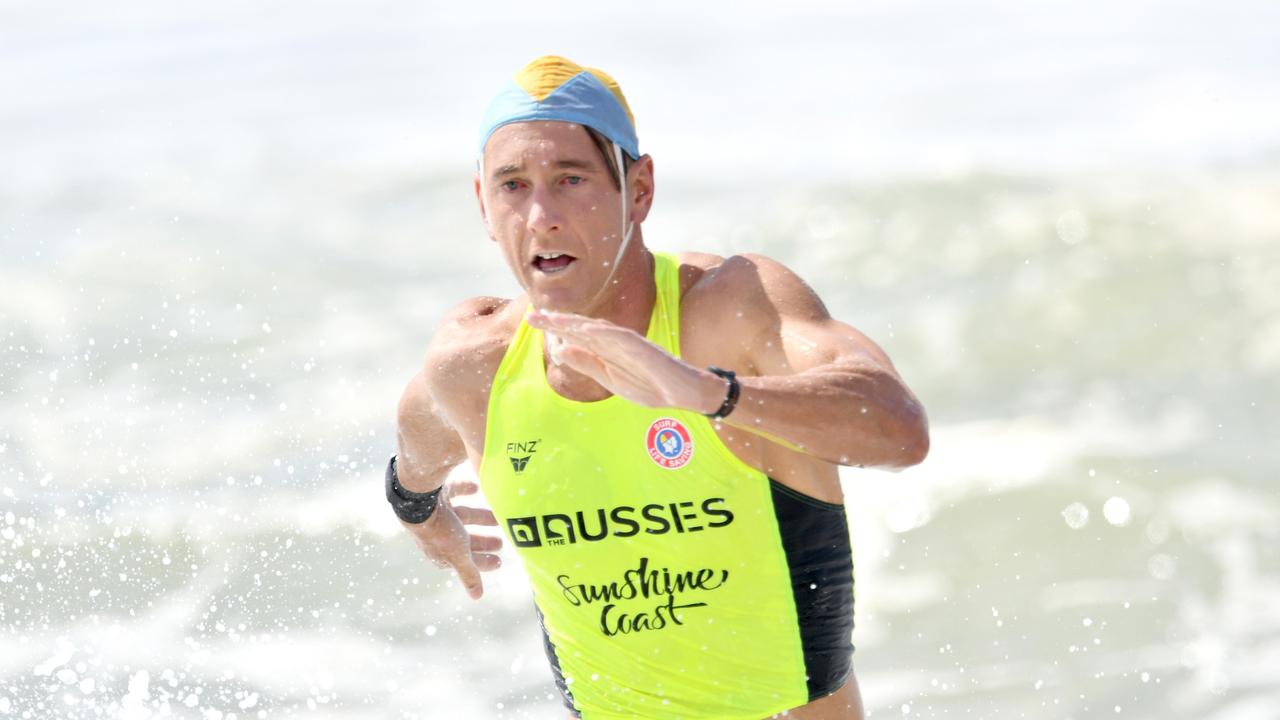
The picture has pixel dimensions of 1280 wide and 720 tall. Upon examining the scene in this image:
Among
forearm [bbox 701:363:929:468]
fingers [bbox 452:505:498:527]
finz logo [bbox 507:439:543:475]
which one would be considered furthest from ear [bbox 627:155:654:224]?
fingers [bbox 452:505:498:527]

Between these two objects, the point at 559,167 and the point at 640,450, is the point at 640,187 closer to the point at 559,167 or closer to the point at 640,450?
the point at 559,167

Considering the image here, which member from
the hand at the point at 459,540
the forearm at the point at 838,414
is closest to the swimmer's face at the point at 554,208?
the forearm at the point at 838,414

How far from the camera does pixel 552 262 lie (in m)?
3.78

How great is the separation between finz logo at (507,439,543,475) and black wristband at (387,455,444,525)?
83 centimetres

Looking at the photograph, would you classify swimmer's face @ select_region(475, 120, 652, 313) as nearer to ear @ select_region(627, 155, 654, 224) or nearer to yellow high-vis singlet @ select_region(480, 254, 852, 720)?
ear @ select_region(627, 155, 654, 224)

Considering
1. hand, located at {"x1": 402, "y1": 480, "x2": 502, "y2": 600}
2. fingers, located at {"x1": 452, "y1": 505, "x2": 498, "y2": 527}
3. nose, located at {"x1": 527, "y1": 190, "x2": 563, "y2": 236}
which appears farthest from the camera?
fingers, located at {"x1": 452, "y1": 505, "x2": 498, "y2": 527}

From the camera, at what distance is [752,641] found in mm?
4008

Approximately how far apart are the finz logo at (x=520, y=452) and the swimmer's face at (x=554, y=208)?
1.13ft

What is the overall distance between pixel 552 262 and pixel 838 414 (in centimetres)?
81

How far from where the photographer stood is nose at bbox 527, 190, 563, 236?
12.1 ft

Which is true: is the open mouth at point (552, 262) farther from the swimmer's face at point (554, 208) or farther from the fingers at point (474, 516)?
the fingers at point (474, 516)

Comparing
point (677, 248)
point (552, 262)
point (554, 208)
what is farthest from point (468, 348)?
point (677, 248)

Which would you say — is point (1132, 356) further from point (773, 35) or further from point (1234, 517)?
point (773, 35)

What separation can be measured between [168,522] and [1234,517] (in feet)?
18.5
